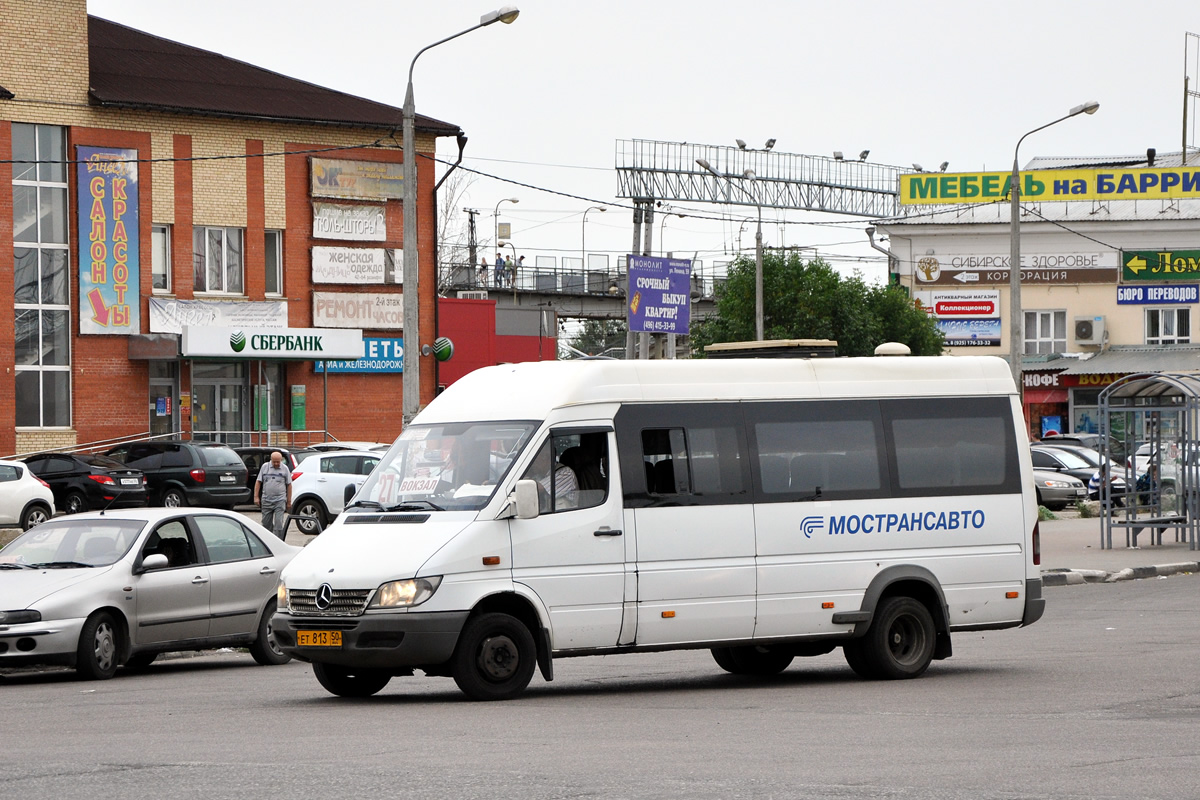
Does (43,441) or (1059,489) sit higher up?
(43,441)

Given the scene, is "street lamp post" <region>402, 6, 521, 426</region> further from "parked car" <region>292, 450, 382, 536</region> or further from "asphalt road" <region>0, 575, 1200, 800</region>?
"asphalt road" <region>0, 575, 1200, 800</region>

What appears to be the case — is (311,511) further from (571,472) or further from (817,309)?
(817,309)

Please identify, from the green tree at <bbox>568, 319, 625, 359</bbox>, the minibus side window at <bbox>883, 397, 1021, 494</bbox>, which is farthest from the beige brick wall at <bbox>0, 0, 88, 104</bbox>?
the green tree at <bbox>568, 319, 625, 359</bbox>

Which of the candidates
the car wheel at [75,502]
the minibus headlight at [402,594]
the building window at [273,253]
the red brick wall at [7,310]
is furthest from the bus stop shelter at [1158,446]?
the red brick wall at [7,310]

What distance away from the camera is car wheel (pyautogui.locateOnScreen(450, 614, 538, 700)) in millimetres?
11086

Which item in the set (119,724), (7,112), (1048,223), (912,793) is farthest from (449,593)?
(1048,223)

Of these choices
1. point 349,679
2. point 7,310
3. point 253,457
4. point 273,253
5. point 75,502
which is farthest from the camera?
point 273,253

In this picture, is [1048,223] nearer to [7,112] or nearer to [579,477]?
[7,112]

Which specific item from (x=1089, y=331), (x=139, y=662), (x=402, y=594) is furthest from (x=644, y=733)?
(x=1089, y=331)

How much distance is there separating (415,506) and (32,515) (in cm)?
2039

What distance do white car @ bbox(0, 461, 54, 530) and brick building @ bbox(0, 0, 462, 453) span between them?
12.6 metres

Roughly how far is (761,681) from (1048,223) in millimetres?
53886

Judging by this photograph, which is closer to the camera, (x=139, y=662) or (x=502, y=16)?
(x=139, y=662)

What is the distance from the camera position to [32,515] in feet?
97.5
